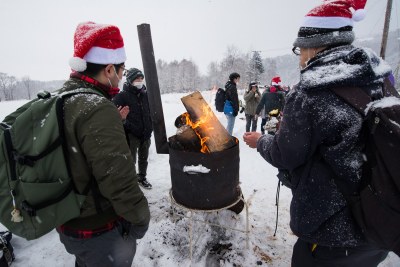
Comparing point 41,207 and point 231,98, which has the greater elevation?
point 41,207

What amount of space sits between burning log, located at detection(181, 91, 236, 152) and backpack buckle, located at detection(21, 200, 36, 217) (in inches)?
79.0

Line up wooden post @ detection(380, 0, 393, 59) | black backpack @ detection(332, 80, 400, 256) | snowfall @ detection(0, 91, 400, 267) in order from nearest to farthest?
black backpack @ detection(332, 80, 400, 256), snowfall @ detection(0, 91, 400, 267), wooden post @ detection(380, 0, 393, 59)

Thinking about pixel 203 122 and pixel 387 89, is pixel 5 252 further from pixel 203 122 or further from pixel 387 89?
pixel 387 89

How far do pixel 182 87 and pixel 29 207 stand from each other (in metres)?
67.9

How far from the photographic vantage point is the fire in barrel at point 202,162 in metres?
2.76

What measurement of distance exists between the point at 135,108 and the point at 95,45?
2.80m

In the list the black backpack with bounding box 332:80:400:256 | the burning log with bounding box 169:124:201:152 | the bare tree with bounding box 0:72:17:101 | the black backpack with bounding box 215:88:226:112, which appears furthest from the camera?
the bare tree with bounding box 0:72:17:101

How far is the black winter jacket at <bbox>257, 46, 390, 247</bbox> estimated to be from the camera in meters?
1.40

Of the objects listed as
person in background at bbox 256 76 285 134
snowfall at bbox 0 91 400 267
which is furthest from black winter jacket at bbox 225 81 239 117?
snowfall at bbox 0 91 400 267

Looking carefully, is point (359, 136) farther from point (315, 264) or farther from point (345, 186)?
point (315, 264)

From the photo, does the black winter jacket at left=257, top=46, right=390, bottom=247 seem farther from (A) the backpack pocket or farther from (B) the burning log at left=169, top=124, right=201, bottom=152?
(B) the burning log at left=169, top=124, right=201, bottom=152

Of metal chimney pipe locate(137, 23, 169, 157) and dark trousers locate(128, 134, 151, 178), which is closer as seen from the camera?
metal chimney pipe locate(137, 23, 169, 157)

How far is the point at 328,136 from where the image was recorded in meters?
1.45

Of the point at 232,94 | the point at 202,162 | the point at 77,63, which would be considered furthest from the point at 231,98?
the point at 77,63
